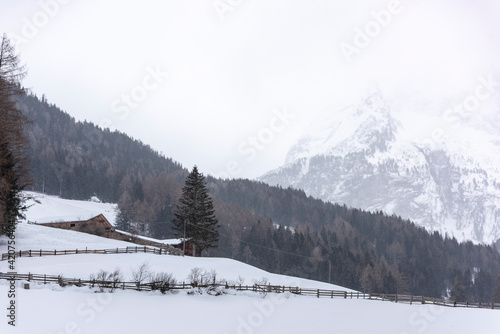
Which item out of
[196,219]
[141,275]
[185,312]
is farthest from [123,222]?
[185,312]

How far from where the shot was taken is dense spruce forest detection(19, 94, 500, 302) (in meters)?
112

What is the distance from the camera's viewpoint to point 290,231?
131 m

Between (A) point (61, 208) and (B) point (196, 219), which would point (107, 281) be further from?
(A) point (61, 208)

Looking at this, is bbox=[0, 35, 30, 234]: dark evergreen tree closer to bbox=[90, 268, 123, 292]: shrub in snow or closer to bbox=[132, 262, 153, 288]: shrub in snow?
bbox=[90, 268, 123, 292]: shrub in snow

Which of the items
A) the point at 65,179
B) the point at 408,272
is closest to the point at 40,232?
the point at 65,179

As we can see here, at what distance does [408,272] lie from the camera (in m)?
131

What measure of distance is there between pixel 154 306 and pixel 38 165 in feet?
377

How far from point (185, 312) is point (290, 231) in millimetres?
97026

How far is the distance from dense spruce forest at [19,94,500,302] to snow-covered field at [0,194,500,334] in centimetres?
5117

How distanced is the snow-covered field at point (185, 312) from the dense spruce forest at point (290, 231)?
5117cm

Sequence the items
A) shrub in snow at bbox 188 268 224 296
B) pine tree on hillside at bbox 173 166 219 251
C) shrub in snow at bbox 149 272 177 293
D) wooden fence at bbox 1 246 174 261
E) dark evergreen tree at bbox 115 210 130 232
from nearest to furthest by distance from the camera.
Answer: shrub in snow at bbox 149 272 177 293, shrub in snow at bbox 188 268 224 296, wooden fence at bbox 1 246 174 261, pine tree on hillside at bbox 173 166 219 251, dark evergreen tree at bbox 115 210 130 232

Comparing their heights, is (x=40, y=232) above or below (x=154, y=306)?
above

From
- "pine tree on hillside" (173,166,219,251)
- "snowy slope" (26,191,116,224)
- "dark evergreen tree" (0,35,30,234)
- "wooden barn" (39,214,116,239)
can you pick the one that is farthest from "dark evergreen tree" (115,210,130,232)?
"dark evergreen tree" (0,35,30,234)

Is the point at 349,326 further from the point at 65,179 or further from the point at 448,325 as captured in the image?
the point at 65,179
